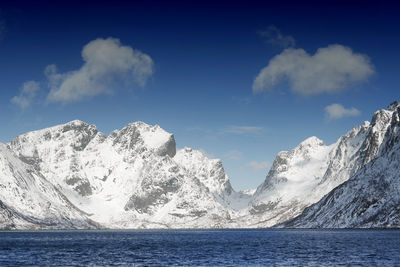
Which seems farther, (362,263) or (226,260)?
(226,260)

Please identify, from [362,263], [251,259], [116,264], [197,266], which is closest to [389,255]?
[362,263]

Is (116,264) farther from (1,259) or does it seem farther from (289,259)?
(289,259)

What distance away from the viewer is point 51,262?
114688 millimetres

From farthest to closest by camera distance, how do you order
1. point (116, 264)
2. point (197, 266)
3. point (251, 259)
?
point (251, 259)
point (116, 264)
point (197, 266)

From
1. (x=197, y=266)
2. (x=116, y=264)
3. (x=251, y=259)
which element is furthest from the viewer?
(x=251, y=259)

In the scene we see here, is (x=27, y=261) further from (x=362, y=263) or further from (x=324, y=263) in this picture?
(x=362, y=263)

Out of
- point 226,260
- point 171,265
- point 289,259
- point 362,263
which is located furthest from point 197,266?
point 362,263

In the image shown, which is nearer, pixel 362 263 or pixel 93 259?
pixel 362 263

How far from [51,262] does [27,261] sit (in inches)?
227

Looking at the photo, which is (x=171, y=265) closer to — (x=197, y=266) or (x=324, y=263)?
(x=197, y=266)

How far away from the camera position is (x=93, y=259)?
124m

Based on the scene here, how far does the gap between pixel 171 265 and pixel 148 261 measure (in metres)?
10.8

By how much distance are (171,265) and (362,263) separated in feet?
125

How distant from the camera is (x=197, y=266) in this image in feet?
343
